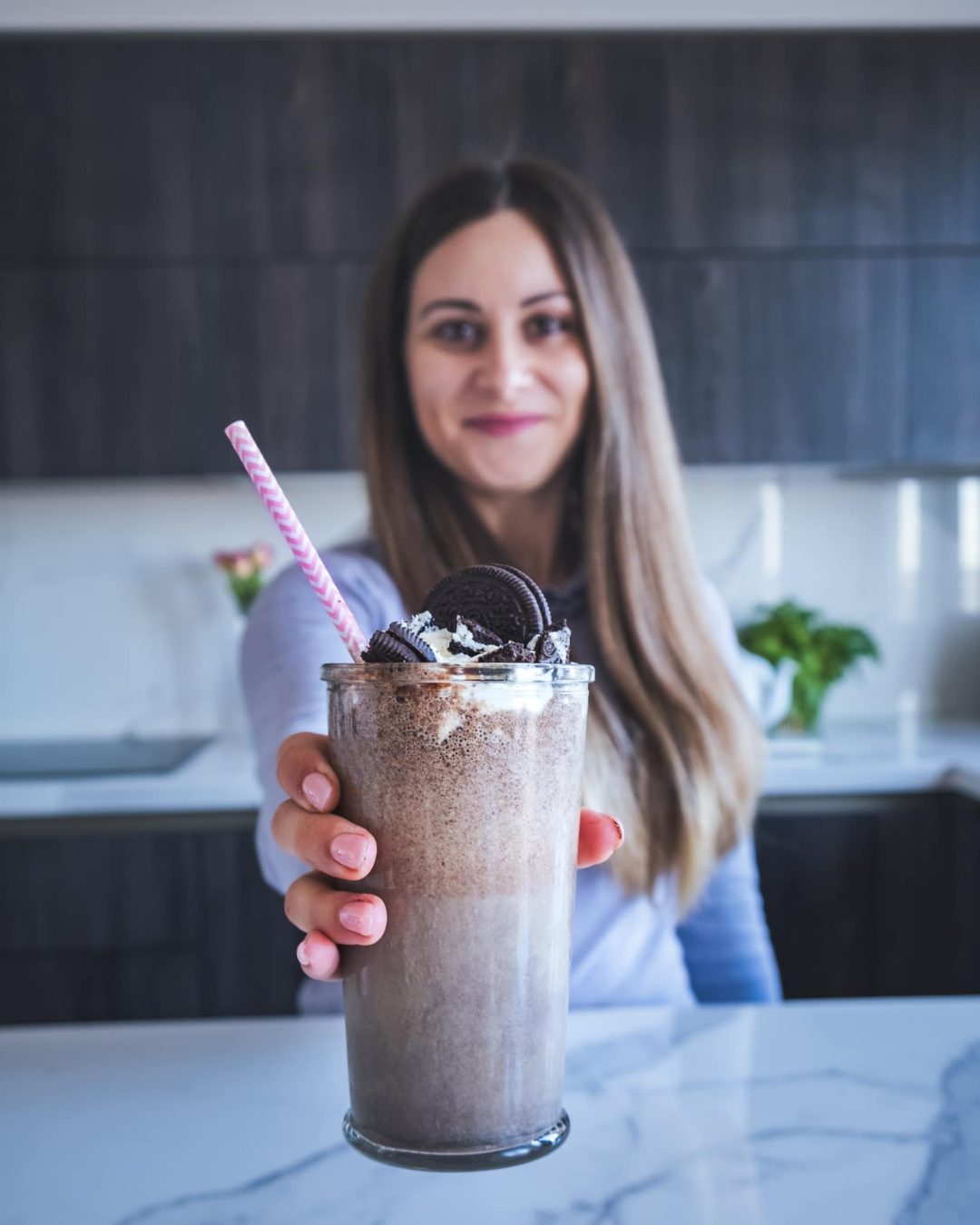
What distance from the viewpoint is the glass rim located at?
1.77 ft

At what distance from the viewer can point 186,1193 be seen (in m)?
0.62

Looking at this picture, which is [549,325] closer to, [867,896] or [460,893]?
[460,893]

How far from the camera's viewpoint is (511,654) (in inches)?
22.2

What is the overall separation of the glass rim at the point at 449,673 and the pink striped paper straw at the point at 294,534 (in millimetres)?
30

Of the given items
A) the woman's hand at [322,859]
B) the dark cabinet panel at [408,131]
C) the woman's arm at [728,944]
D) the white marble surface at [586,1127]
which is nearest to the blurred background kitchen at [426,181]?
the dark cabinet panel at [408,131]

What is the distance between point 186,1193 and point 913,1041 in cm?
51

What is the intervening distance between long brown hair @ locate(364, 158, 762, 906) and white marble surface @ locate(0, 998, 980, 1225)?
36 cm

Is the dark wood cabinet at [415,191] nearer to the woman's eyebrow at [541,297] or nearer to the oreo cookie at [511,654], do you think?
the woman's eyebrow at [541,297]

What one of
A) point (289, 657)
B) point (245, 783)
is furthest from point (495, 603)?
point (245, 783)

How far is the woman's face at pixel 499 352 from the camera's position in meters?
1.28

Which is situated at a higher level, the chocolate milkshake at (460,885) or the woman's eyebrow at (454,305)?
the woman's eyebrow at (454,305)

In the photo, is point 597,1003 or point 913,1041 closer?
point 913,1041

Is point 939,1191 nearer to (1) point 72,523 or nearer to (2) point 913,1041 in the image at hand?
(2) point 913,1041

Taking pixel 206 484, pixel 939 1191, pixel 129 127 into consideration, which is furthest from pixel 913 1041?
pixel 129 127
